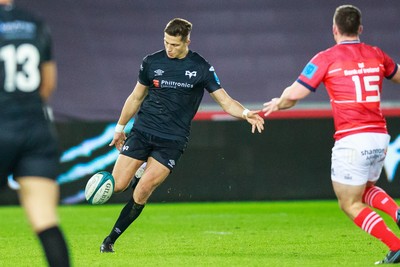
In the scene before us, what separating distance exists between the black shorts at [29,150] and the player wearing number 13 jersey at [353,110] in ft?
7.85

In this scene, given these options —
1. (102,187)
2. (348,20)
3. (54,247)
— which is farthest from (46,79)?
(102,187)

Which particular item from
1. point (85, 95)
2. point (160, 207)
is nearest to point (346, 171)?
point (160, 207)

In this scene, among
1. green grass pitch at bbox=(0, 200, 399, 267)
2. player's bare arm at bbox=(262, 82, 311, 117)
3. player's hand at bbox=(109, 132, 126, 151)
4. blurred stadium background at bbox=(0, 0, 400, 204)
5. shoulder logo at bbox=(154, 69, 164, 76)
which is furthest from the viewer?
blurred stadium background at bbox=(0, 0, 400, 204)

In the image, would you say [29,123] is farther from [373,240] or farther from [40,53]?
[373,240]

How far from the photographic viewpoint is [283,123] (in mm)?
15094

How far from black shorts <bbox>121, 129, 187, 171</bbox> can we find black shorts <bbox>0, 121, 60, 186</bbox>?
11.1ft

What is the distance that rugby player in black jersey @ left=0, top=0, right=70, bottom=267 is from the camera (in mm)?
5070

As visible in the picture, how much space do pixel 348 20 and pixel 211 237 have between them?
3613 millimetres

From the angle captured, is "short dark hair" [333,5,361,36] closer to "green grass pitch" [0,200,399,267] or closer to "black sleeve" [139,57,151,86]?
"green grass pitch" [0,200,399,267]

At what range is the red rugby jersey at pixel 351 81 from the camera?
278 inches

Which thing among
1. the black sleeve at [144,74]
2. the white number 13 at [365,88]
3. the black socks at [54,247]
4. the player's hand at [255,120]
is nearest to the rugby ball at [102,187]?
the black sleeve at [144,74]

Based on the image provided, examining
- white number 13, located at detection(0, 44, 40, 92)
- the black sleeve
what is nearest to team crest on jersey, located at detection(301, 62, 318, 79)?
the black sleeve

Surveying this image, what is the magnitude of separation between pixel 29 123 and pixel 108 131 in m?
9.86

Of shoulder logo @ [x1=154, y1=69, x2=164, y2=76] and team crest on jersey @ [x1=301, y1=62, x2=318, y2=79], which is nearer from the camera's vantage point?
team crest on jersey @ [x1=301, y1=62, x2=318, y2=79]
